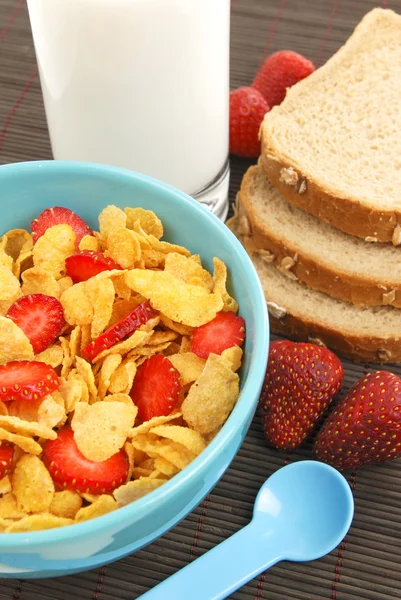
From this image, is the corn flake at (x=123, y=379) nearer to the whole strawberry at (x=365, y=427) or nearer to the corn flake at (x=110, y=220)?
the corn flake at (x=110, y=220)

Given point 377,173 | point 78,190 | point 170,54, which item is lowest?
point 377,173

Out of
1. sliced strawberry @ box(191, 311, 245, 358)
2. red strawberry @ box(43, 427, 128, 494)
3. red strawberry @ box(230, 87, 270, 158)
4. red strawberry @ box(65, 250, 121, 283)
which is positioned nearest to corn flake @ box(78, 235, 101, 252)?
red strawberry @ box(65, 250, 121, 283)

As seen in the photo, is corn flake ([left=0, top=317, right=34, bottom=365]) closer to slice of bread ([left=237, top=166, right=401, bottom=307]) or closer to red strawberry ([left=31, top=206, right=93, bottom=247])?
red strawberry ([left=31, top=206, right=93, bottom=247])

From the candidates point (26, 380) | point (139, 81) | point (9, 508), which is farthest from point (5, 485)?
point (139, 81)

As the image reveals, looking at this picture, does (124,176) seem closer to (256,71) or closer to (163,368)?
(163,368)

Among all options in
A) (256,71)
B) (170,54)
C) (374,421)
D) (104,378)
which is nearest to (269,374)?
(374,421)

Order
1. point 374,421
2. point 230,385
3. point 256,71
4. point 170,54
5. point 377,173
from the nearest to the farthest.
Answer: point 230,385 < point 374,421 < point 170,54 < point 377,173 < point 256,71
